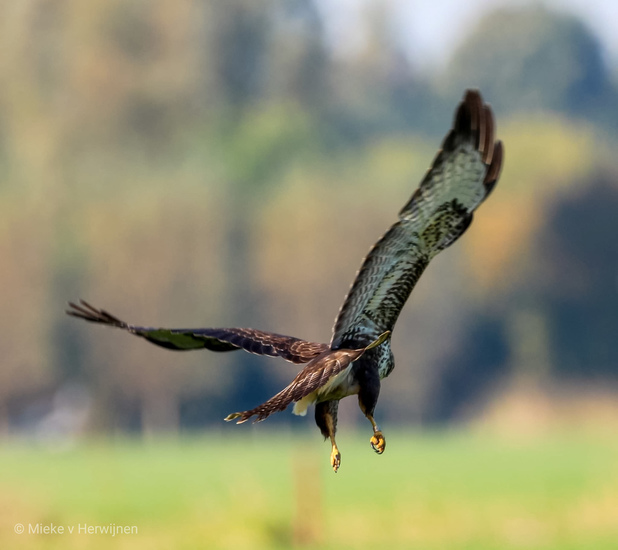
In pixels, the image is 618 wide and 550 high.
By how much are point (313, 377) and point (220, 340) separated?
810mm

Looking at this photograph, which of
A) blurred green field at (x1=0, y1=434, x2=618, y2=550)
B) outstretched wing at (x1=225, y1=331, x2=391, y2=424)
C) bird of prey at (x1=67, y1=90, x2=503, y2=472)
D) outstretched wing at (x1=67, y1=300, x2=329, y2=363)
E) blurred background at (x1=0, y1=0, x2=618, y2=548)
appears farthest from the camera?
blurred background at (x1=0, y1=0, x2=618, y2=548)

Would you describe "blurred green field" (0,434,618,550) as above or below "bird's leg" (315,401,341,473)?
below

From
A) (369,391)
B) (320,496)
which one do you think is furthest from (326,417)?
(320,496)

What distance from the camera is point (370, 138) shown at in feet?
265

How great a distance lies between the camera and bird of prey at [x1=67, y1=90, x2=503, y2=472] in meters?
8.41

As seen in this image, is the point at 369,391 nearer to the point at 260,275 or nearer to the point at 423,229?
the point at 423,229

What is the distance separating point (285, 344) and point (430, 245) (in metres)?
1.01

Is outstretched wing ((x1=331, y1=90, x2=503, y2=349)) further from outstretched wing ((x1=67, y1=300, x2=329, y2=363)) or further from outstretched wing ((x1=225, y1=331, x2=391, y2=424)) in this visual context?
outstretched wing ((x1=225, y1=331, x2=391, y2=424))

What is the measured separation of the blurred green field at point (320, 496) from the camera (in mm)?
27641

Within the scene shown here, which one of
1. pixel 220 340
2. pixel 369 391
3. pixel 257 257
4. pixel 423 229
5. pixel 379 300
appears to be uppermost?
pixel 257 257

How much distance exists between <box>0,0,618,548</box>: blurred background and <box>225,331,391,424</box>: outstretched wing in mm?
24444

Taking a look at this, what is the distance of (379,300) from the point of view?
8.93 metres

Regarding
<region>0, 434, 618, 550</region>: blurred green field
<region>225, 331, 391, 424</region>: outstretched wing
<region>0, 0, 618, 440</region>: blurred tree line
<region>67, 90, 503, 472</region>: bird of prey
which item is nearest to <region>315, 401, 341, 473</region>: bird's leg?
<region>67, 90, 503, 472</region>: bird of prey

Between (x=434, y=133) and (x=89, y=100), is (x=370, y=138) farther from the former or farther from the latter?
(x=89, y=100)
